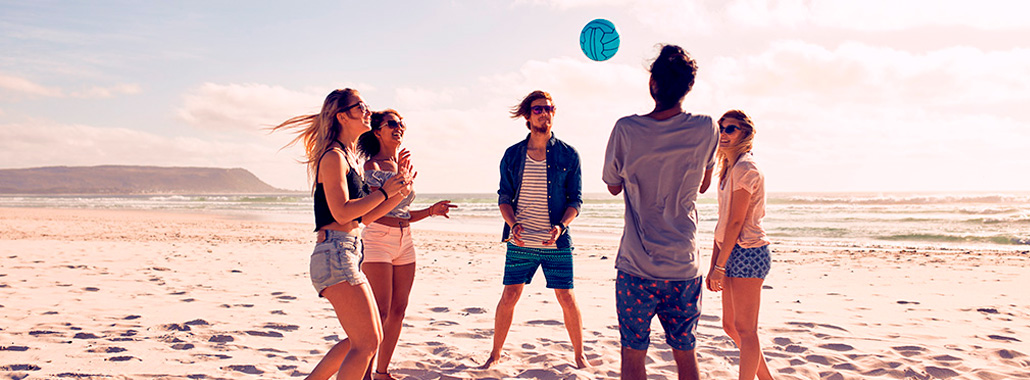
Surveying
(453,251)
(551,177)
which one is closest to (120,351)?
(551,177)

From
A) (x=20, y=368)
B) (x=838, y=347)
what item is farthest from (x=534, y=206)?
(x=20, y=368)

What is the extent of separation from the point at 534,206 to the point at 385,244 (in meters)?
1.13

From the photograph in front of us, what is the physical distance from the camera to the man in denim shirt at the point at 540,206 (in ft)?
13.8

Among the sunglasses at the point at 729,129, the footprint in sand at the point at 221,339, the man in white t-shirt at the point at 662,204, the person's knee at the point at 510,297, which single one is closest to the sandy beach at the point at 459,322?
the footprint in sand at the point at 221,339

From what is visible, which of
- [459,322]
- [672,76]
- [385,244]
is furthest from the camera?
[459,322]

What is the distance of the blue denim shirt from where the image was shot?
423 cm

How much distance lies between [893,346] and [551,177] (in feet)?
10.7

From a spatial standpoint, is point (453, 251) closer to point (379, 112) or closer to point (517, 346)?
point (517, 346)

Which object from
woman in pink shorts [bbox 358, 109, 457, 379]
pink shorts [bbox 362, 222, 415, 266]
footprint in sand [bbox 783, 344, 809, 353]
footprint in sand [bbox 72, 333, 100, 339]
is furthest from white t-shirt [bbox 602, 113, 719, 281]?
footprint in sand [bbox 72, 333, 100, 339]

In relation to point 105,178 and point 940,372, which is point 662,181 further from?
point 105,178

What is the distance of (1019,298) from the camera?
7160 mm

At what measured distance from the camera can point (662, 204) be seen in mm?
2621

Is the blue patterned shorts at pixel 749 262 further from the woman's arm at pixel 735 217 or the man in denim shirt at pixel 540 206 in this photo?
the man in denim shirt at pixel 540 206

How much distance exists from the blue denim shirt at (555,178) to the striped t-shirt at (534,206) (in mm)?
33
